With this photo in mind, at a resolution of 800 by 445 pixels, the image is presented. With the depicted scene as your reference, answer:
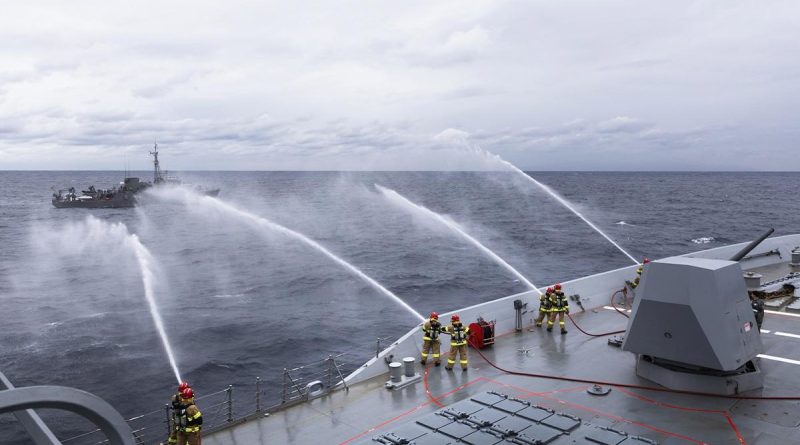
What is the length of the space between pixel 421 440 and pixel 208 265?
5103cm

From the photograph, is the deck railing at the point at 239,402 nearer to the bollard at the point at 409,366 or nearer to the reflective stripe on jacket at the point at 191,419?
the bollard at the point at 409,366

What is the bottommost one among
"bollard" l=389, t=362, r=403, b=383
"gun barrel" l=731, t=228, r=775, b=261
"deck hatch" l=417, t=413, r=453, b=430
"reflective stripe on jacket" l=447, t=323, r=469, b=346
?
"bollard" l=389, t=362, r=403, b=383

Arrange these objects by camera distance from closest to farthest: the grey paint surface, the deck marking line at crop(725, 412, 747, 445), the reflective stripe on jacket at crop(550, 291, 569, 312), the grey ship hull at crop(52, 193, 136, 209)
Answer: the deck marking line at crop(725, 412, 747, 445)
the grey paint surface
the reflective stripe on jacket at crop(550, 291, 569, 312)
the grey ship hull at crop(52, 193, 136, 209)

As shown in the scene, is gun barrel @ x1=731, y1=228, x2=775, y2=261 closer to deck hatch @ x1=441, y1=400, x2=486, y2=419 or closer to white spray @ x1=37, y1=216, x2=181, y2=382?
deck hatch @ x1=441, y1=400, x2=486, y2=419

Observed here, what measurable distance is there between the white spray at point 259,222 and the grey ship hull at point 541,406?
7743mm

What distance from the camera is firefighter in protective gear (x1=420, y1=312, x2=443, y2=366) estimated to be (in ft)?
50.3

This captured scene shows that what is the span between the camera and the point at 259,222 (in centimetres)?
9488

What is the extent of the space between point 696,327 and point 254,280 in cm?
4158

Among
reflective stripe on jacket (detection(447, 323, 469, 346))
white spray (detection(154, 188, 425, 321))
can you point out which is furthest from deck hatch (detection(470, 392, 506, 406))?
white spray (detection(154, 188, 425, 321))

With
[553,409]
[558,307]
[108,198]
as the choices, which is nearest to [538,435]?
[553,409]

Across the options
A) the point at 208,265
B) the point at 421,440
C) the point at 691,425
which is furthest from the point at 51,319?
the point at 691,425

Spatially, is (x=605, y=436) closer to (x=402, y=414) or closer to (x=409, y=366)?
(x=402, y=414)

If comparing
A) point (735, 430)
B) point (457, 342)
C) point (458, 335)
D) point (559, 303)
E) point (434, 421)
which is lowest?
point (735, 430)

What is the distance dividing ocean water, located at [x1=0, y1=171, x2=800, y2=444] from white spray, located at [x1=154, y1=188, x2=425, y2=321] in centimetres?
85
